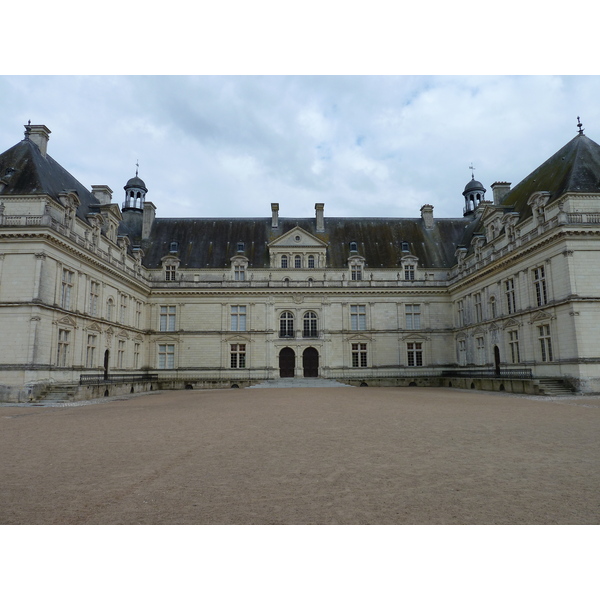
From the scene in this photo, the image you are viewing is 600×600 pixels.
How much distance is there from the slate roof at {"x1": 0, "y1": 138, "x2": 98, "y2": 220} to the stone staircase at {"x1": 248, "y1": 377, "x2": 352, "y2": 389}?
55.9 ft

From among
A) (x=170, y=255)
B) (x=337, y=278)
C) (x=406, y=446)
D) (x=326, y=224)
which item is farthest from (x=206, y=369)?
(x=406, y=446)

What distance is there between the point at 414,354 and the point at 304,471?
32.9 metres

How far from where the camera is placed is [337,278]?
1529 inches

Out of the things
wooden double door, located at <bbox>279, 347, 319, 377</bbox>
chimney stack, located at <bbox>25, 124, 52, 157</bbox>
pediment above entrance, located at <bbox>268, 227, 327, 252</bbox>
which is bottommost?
wooden double door, located at <bbox>279, 347, 319, 377</bbox>

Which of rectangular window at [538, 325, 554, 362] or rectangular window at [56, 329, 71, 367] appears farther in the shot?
rectangular window at [538, 325, 554, 362]

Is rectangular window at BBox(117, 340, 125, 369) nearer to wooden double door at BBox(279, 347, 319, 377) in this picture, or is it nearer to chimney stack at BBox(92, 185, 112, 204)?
chimney stack at BBox(92, 185, 112, 204)

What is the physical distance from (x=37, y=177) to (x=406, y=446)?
2471 centimetres

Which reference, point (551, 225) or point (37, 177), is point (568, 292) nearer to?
point (551, 225)

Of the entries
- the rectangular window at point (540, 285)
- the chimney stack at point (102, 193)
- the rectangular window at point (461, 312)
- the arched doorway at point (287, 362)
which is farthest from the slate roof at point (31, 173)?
the rectangular window at point (461, 312)

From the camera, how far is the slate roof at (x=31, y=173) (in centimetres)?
2384

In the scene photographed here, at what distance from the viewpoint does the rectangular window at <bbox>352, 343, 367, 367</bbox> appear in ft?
124

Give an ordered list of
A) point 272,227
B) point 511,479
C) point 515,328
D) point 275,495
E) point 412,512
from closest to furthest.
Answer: point 412,512, point 275,495, point 511,479, point 515,328, point 272,227

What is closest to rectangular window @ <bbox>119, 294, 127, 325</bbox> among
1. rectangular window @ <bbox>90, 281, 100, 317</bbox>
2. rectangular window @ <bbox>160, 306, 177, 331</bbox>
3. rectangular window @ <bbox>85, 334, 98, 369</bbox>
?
rectangular window @ <bbox>90, 281, 100, 317</bbox>

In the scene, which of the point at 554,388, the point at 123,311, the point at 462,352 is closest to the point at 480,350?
the point at 462,352
